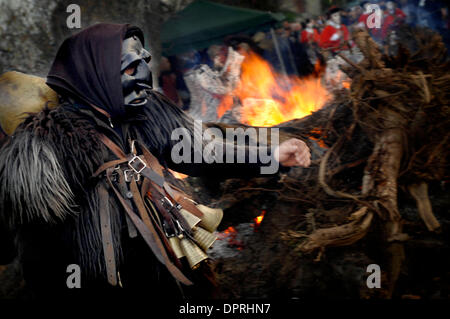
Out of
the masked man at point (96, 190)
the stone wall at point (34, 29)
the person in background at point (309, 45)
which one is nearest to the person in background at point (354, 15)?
the person in background at point (309, 45)

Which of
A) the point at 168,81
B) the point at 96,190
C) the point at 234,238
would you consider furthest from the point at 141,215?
the point at 168,81

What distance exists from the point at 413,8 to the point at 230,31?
11.1 ft

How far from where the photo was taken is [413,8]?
6.62m

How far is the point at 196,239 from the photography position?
205 centimetres

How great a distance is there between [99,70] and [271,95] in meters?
3.77

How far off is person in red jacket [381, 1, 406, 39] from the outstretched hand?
4783mm

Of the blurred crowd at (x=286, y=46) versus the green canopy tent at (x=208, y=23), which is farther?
the green canopy tent at (x=208, y=23)

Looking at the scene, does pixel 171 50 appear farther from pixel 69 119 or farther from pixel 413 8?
pixel 69 119

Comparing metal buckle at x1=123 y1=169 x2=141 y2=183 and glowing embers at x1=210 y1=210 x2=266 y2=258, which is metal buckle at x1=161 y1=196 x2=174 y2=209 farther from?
glowing embers at x1=210 y1=210 x2=266 y2=258

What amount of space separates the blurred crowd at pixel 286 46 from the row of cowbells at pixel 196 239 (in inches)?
132

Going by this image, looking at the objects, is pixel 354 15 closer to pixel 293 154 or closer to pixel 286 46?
pixel 286 46

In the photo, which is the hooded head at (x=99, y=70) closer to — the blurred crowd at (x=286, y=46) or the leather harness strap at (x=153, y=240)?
the leather harness strap at (x=153, y=240)

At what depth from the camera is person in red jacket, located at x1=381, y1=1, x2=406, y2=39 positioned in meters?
→ 6.10

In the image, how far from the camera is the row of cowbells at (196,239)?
1995 mm
